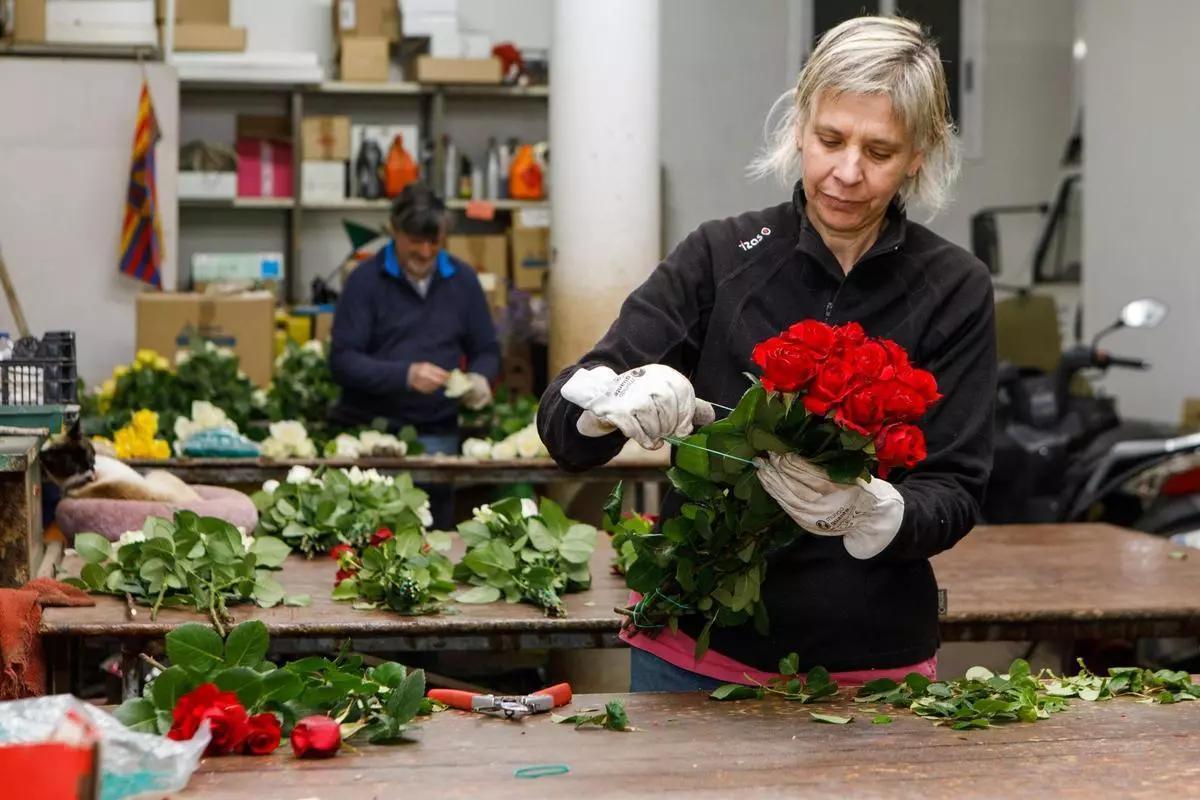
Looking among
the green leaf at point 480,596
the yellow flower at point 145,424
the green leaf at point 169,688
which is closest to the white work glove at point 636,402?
the green leaf at point 169,688

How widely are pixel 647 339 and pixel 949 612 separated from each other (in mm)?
1154

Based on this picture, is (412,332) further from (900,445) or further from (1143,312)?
(900,445)

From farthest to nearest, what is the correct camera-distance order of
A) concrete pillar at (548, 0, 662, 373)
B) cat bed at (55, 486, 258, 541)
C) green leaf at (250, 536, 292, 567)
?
concrete pillar at (548, 0, 662, 373) < cat bed at (55, 486, 258, 541) < green leaf at (250, 536, 292, 567)

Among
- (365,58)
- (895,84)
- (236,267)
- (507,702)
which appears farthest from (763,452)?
(365,58)

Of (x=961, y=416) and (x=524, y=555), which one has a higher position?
(x=961, y=416)

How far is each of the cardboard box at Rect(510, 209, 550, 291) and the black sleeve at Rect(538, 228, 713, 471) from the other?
7.47 metres

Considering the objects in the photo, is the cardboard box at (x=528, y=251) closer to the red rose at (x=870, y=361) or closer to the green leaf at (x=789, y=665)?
the green leaf at (x=789, y=665)

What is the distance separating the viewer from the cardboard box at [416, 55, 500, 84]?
10156mm

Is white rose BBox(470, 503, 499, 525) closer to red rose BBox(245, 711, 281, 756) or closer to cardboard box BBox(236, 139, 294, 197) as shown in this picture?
red rose BBox(245, 711, 281, 756)

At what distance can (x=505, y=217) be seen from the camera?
1069cm

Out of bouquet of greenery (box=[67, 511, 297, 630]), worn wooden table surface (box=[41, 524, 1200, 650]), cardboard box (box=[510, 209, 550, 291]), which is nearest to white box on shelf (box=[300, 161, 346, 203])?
cardboard box (box=[510, 209, 550, 291])

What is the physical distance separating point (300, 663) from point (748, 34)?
32.3 feet

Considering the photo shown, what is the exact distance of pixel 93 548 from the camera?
11.0 ft

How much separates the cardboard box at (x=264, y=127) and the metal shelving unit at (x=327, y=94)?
0.10m
